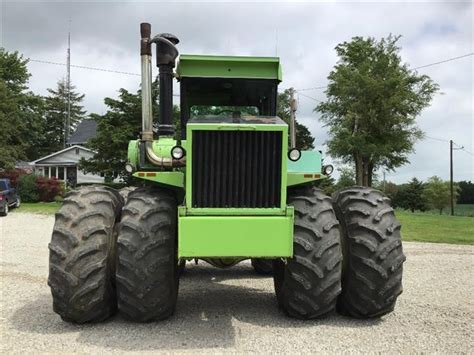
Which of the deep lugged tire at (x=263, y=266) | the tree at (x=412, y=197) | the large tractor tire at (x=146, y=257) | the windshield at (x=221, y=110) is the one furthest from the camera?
the tree at (x=412, y=197)

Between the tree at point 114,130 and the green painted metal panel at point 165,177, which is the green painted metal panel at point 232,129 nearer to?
the green painted metal panel at point 165,177

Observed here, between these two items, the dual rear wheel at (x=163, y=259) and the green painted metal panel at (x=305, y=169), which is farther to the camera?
the green painted metal panel at (x=305, y=169)

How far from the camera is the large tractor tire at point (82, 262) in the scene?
17.1ft

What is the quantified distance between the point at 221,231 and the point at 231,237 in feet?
0.35

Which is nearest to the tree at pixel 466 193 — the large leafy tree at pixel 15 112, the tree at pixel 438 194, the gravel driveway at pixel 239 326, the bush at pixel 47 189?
the tree at pixel 438 194

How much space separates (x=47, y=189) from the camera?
120 feet

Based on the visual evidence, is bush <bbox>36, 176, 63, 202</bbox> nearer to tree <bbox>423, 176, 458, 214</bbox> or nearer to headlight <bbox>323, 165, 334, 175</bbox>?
headlight <bbox>323, 165, 334, 175</bbox>

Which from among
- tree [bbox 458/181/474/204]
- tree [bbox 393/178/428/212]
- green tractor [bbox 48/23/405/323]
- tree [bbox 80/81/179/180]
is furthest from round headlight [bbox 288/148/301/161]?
tree [bbox 458/181/474/204]

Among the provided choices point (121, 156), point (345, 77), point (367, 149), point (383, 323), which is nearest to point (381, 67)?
point (345, 77)

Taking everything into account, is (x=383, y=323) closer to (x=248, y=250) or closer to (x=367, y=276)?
(x=367, y=276)

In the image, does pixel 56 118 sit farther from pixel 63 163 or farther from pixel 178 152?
pixel 178 152

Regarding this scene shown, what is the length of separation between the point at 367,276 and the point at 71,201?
3.09 m

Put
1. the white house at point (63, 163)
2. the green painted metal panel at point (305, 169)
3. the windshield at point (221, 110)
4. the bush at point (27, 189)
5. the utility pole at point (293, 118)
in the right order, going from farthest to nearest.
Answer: the white house at point (63, 163)
the bush at point (27, 189)
the windshield at point (221, 110)
the utility pole at point (293, 118)
the green painted metal panel at point (305, 169)

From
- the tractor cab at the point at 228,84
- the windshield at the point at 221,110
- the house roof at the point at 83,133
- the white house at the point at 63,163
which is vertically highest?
the house roof at the point at 83,133
